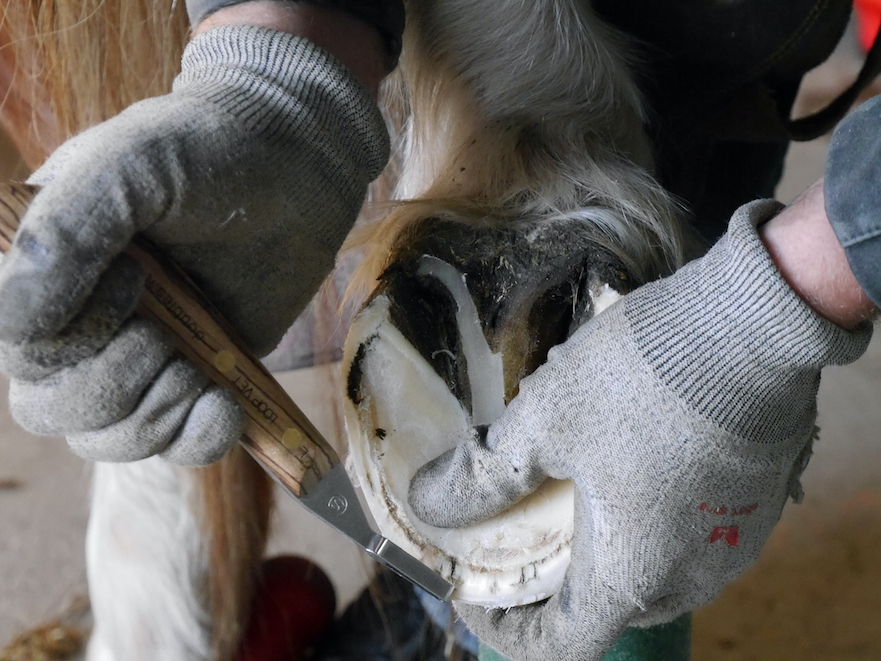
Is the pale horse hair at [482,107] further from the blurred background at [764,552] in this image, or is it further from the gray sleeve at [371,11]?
the blurred background at [764,552]

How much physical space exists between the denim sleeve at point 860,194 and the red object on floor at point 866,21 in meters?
1.09

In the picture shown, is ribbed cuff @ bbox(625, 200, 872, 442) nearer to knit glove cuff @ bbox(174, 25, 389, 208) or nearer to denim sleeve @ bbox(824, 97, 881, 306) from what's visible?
denim sleeve @ bbox(824, 97, 881, 306)

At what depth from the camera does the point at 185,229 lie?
0.33 m

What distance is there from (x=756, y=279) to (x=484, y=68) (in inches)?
8.8

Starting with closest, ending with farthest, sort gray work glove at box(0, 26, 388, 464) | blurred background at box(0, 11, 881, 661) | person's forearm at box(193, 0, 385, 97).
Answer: gray work glove at box(0, 26, 388, 464), person's forearm at box(193, 0, 385, 97), blurred background at box(0, 11, 881, 661)

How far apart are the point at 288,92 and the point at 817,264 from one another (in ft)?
0.85

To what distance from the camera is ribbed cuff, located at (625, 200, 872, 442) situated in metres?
0.34

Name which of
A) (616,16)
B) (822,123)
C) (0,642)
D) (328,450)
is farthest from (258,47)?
(0,642)

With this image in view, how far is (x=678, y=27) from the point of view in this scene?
0.56 meters

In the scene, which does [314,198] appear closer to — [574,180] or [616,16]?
[574,180]

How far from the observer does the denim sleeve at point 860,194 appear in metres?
0.31

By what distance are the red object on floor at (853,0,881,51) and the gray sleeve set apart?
1088 mm

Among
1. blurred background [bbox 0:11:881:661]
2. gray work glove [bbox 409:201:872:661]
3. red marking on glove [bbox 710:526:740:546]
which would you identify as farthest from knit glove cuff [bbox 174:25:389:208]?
blurred background [bbox 0:11:881:661]

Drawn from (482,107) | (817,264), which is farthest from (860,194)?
(482,107)
